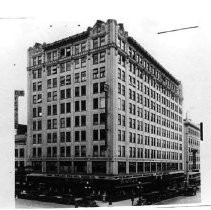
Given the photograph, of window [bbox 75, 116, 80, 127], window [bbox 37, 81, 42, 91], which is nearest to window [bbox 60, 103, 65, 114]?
window [bbox 75, 116, 80, 127]

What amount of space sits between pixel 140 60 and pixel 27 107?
11.3 feet

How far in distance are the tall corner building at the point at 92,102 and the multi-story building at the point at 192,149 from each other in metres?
0.69

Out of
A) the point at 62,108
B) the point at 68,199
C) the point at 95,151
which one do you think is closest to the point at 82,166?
the point at 95,151

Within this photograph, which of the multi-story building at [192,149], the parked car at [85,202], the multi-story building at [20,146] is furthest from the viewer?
the multi-story building at [192,149]

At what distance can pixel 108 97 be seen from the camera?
32.6 feet

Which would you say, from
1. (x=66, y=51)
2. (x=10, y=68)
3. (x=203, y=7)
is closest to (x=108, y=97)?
(x=66, y=51)

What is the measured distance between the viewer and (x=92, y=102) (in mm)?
10031

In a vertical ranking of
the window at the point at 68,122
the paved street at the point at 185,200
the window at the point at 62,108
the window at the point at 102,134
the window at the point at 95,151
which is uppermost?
the window at the point at 62,108

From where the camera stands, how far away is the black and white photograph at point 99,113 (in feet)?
29.6

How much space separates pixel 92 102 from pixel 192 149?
10.6ft

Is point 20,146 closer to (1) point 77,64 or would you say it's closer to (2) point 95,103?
(2) point 95,103

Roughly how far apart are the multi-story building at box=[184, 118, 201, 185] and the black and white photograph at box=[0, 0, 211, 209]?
0.11ft

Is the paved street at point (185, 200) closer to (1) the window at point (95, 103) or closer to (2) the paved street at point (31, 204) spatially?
(2) the paved street at point (31, 204)

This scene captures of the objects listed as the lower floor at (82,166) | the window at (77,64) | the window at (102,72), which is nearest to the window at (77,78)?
the window at (77,64)
